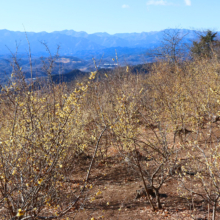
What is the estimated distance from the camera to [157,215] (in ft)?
18.2

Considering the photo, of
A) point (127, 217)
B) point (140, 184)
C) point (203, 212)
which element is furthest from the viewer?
point (140, 184)

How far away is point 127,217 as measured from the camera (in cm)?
576

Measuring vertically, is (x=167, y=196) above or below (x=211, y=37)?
below

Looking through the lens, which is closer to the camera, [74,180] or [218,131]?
[74,180]

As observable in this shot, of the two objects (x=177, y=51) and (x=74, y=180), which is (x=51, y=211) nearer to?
(x=74, y=180)

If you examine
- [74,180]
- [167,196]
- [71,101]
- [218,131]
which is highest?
[71,101]

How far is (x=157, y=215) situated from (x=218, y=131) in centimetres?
751

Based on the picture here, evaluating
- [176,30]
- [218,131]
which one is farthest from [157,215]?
[176,30]

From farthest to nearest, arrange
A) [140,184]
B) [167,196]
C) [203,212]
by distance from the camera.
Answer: [140,184]
[167,196]
[203,212]

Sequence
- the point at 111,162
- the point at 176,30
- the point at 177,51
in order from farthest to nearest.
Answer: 1. the point at 176,30
2. the point at 177,51
3. the point at 111,162

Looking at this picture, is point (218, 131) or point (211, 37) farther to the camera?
point (211, 37)

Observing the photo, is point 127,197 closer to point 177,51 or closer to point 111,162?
point 111,162

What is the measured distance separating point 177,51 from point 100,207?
787 inches

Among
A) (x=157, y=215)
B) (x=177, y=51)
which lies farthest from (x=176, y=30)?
(x=157, y=215)
